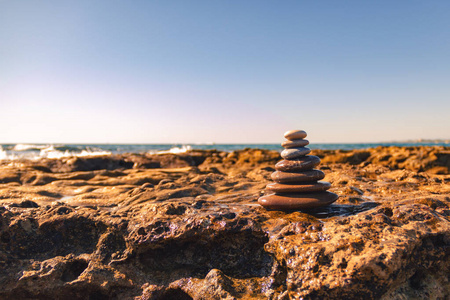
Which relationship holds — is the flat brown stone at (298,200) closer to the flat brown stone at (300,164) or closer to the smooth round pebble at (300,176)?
the smooth round pebble at (300,176)

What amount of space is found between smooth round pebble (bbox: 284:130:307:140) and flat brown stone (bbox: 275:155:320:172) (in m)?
0.28

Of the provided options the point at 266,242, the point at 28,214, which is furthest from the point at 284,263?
the point at 28,214

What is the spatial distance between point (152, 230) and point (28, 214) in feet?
5.60

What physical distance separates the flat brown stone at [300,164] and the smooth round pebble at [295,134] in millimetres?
279

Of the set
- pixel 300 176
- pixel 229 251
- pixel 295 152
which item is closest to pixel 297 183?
pixel 300 176

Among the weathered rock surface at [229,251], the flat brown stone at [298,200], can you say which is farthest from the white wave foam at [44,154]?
the flat brown stone at [298,200]

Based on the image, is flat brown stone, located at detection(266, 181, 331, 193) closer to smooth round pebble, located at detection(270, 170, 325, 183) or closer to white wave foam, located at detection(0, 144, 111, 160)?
smooth round pebble, located at detection(270, 170, 325, 183)

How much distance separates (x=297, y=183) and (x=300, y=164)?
0.81 feet

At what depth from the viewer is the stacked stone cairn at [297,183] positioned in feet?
11.0

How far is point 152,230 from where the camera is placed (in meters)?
3.00

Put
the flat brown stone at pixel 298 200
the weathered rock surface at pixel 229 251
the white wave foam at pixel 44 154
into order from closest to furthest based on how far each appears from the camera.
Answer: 1. the weathered rock surface at pixel 229 251
2. the flat brown stone at pixel 298 200
3. the white wave foam at pixel 44 154

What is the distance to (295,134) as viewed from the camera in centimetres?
374

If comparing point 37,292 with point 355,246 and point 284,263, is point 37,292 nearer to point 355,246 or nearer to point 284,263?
point 284,263

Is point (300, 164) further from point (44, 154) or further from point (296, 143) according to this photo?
point (44, 154)
